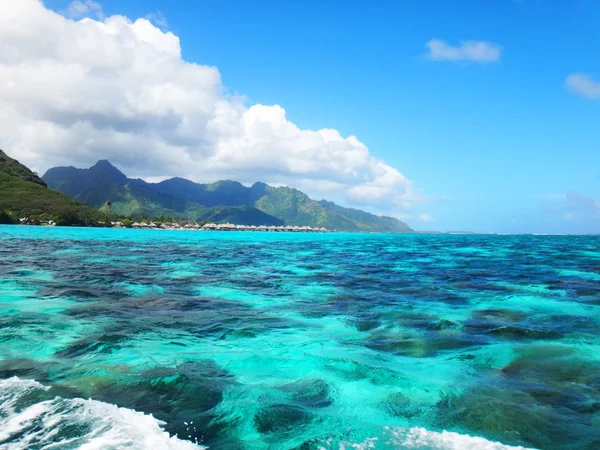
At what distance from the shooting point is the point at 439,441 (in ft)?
14.3

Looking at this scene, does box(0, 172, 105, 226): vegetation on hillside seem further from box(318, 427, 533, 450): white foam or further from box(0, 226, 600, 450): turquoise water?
box(318, 427, 533, 450): white foam

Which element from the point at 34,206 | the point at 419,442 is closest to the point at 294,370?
the point at 419,442

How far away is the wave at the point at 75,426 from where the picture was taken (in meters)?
4.00

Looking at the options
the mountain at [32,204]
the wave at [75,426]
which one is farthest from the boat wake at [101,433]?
the mountain at [32,204]

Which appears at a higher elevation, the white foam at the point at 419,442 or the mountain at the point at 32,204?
the mountain at the point at 32,204

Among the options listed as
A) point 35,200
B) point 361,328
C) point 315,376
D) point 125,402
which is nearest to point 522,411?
point 315,376

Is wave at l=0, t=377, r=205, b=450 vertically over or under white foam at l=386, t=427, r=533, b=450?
under

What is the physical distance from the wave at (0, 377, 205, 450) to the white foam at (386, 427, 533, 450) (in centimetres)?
241

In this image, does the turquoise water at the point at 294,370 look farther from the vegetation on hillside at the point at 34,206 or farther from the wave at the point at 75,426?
the vegetation on hillside at the point at 34,206

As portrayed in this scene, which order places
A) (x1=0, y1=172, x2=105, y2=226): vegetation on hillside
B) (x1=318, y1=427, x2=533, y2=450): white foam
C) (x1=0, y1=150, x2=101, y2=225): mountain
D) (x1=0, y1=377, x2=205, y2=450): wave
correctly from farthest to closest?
1. (x1=0, y1=150, x2=101, y2=225): mountain
2. (x1=0, y1=172, x2=105, y2=226): vegetation on hillside
3. (x1=318, y1=427, x2=533, y2=450): white foam
4. (x1=0, y1=377, x2=205, y2=450): wave

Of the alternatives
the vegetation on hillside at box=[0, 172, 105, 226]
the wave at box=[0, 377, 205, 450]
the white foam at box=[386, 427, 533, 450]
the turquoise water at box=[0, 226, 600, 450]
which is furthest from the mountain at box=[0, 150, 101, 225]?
the white foam at box=[386, 427, 533, 450]

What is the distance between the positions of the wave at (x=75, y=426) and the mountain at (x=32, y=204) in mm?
139845

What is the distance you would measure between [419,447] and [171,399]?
3.38 m

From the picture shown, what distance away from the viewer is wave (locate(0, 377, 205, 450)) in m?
4.00
